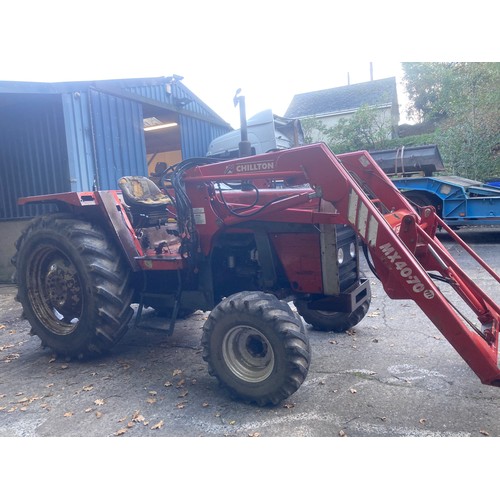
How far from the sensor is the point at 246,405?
3344 mm

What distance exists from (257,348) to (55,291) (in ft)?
7.22

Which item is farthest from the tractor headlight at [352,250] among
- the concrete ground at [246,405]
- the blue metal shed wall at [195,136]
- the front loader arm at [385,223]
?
the blue metal shed wall at [195,136]

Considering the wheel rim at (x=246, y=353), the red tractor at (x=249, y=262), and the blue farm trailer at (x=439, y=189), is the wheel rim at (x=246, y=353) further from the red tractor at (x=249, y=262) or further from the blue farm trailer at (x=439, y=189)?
the blue farm trailer at (x=439, y=189)

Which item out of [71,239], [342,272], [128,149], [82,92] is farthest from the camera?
[128,149]

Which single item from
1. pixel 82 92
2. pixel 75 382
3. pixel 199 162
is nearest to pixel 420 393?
pixel 199 162

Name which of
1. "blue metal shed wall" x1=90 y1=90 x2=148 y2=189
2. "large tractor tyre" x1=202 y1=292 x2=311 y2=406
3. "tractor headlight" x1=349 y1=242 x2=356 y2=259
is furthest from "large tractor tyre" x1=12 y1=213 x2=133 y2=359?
"blue metal shed wall" x1=90 y1=90 x2=148 y2=189

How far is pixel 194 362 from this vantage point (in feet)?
14.0

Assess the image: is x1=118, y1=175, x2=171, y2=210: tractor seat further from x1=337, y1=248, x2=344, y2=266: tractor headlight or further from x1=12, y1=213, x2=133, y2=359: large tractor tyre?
x1=337, y1=248, x2=344, y2=266: tractor headlight

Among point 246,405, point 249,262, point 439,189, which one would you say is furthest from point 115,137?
point 246,405

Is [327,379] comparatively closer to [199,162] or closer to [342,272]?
[342,272]

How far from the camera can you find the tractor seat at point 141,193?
15.6 feet

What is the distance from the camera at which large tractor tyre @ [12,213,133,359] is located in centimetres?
410

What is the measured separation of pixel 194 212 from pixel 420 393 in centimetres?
219

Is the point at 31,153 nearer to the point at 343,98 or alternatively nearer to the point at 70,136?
the point at 70,136
